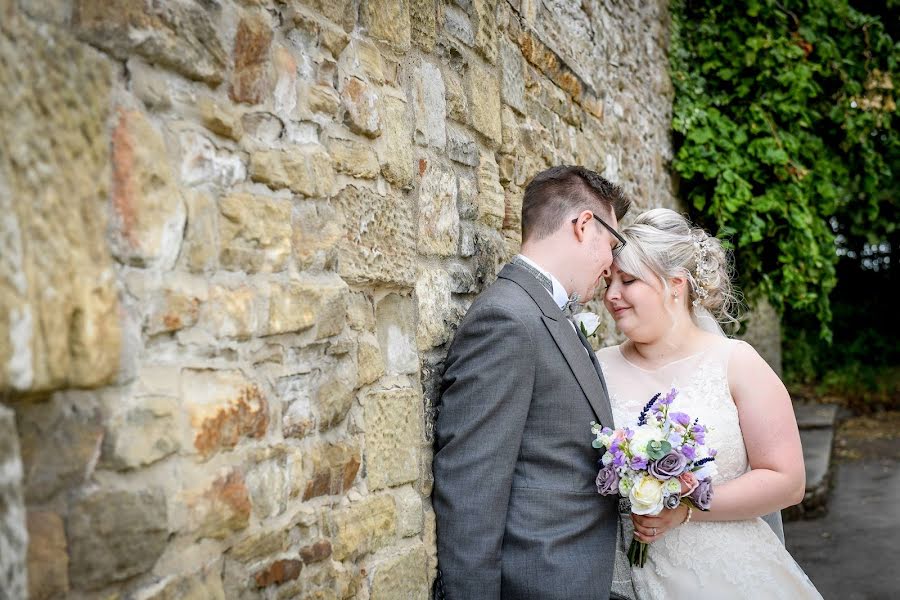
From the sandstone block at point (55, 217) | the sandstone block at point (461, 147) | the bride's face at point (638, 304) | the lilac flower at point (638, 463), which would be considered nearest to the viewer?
the sandstone block at point (55, 217)

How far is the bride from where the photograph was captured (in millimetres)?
2602

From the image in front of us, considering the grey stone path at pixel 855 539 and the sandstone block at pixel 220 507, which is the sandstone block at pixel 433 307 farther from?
the grey stone path at pixel 855 539

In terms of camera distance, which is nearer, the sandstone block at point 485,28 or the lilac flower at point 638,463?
the lilac flower at point 638,463

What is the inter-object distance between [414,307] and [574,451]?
0.64m

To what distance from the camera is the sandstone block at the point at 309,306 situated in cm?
173

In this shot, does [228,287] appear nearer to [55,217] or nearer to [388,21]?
[55,217]

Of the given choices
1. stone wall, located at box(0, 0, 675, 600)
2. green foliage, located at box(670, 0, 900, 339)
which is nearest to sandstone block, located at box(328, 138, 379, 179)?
stone wall, located at box(0, 0, 675, 600)

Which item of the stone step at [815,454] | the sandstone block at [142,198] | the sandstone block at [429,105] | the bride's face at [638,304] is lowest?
the stone step at [815,454]

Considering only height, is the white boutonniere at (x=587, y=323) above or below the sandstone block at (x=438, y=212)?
below

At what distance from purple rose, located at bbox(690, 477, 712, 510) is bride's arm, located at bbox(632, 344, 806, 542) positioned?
0.54 ft

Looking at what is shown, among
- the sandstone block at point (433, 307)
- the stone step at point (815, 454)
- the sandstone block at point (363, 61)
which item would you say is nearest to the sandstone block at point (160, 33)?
the sandstone block at point (363, 61)

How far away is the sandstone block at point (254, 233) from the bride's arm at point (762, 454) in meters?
1.65

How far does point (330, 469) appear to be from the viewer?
1915mm

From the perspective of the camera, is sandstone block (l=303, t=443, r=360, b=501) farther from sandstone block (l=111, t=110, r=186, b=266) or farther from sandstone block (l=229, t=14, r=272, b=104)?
sandstone block (l=229, t=14, r=272, b=104)
